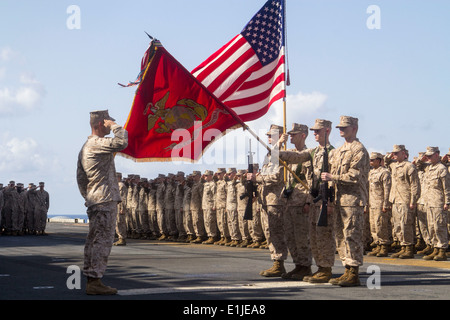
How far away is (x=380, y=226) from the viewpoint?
15.3m

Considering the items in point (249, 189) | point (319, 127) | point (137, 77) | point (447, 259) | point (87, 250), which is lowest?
point (447, 259)

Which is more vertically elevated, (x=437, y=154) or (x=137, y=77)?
(x=137, y=77)

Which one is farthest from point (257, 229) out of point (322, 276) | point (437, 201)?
point (322, 276)

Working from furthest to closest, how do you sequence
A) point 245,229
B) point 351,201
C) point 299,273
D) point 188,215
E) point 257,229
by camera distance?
point 188,215, point 245,229, point 257,229, point 299,273, point 351,201

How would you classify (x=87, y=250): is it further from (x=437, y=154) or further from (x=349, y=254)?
(x=437, y=154)

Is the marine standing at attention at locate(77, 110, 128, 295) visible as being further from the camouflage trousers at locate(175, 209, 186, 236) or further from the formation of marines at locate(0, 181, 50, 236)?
the formation of marines at locate(0, 181, 50, 236)

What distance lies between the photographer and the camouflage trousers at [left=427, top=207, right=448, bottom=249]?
552 inches

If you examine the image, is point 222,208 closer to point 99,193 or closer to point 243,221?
point 243,221

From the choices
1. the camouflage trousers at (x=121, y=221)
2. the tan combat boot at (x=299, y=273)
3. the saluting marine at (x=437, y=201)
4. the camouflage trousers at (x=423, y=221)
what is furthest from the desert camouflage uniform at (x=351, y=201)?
the camouflage trousers at (x=121, y=221)

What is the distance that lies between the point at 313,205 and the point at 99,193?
10.5 feet

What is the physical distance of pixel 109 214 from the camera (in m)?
8.30
